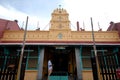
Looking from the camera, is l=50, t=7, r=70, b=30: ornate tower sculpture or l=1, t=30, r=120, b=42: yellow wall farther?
l=50, t=7, r=70, b=30: ornate tower sculpture

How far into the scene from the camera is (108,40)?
49.9 ft

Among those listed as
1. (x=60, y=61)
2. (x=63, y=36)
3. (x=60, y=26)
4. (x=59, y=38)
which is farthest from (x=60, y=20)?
(x=60, y=61)

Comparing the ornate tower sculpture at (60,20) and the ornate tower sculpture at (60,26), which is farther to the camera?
the ornate tower sculpture at (60,20)

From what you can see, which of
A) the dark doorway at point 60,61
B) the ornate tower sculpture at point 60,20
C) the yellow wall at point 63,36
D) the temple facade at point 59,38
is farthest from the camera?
the ornate tower sculpture at point 60,20

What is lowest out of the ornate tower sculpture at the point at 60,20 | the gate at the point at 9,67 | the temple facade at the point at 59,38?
the gate at the point at 9,67

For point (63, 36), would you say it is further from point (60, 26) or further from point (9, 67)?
point (9, 67)

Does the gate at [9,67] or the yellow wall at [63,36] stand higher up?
the yellow wall at [63,36]

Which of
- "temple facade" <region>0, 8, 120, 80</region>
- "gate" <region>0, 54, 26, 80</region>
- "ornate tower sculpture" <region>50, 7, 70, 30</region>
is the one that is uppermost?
"ornate tower sculpture" <region>50, 7, 70, 30</region>

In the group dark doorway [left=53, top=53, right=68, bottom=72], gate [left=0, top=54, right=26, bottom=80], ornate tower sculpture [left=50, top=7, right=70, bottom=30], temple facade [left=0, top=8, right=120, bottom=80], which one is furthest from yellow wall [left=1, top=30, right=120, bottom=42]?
gate [left=0, top=54, right=26, bottom=80]

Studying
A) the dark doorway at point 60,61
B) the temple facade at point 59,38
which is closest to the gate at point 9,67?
the temple facade at point 59,38

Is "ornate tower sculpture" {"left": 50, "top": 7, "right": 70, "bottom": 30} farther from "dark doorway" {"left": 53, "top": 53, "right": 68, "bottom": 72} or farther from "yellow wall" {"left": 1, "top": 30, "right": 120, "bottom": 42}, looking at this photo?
"dark doorway" {"left": 53, "top": 53, "right": 68, "bottom": 72}

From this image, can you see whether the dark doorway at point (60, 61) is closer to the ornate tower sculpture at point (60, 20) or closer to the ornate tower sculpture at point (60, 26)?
the ornate tower sculpture at point (60, 26)

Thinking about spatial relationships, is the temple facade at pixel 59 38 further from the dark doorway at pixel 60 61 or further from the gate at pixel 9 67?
the gate at pixel 9 67

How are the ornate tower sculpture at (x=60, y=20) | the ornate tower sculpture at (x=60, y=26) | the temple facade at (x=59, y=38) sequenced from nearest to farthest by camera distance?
the temple facade at (x=59, y=38) → the ornate tower sculpture at (x=60, y=26) → the ornate tower sculpture at (x=60, y=20)
